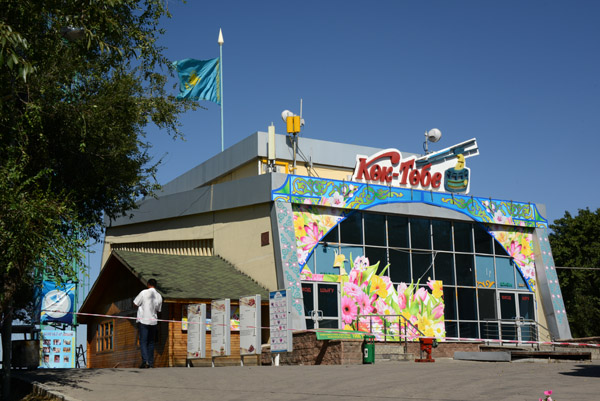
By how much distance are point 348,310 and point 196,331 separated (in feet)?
21.2

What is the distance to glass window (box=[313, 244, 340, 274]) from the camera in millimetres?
24650

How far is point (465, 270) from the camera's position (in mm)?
28172

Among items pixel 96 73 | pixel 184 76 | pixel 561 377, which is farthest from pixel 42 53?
pixel 184 76

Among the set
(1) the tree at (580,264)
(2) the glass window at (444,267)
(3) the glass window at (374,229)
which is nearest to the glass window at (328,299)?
(3) the glass window at (374,229)

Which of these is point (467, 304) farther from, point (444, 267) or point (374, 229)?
point (374, 229)

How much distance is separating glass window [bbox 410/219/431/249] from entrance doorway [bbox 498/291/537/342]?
12.8ft

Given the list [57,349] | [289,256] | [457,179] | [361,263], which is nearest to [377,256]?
[361,263]

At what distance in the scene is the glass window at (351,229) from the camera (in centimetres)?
2548

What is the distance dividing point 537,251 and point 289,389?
68.9ft

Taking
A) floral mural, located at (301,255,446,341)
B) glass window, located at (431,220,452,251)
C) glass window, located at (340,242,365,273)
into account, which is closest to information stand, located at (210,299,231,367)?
floral mural, located at (301,255,446,341)

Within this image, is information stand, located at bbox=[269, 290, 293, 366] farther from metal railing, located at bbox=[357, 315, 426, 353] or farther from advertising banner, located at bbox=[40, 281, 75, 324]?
advertising banner, located at bbox=[40, 281, 75, 324]

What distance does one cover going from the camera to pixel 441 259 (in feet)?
90.8

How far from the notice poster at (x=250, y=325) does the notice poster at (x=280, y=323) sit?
814 mm

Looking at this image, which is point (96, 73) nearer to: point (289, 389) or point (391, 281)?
point (289, 389)
